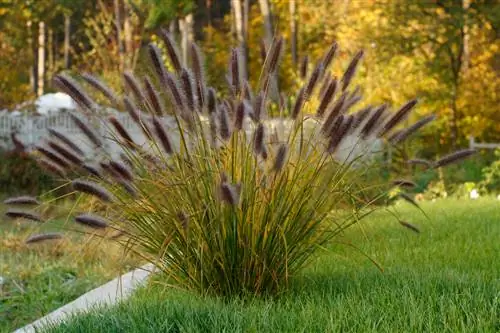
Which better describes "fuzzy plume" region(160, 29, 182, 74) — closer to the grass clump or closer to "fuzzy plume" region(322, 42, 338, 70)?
the grass clump

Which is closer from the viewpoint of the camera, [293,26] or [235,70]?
[235,70]

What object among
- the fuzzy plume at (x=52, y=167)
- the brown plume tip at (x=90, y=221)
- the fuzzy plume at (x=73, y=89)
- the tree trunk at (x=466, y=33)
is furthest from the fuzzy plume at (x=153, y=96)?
the tree trunk at (x=466, y=33)

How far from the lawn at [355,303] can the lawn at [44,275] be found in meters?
1.09

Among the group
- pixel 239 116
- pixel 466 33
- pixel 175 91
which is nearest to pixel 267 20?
pixel 466 33

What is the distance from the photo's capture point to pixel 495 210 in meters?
6.92

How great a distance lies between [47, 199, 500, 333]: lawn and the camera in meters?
2.95

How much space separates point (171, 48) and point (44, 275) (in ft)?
9.20

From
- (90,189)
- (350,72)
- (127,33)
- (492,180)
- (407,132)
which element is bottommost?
(492,180)

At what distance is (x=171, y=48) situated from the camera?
3.58 meters

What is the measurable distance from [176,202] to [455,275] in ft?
4.09

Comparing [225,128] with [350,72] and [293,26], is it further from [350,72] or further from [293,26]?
[293,26]

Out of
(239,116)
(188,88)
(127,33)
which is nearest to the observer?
(239,116)

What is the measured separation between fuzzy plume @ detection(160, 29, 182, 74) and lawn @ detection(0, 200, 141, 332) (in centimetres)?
124

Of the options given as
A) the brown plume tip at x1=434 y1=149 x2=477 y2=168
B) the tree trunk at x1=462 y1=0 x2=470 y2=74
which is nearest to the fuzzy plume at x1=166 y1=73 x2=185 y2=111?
the brown plume tip at x1=434 y1=149 x2=477 y2=168
